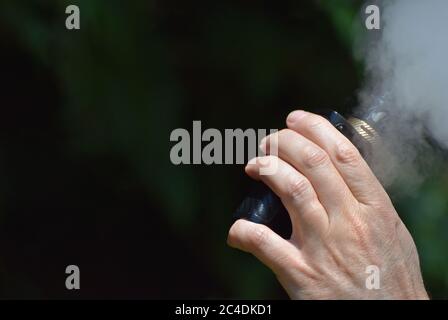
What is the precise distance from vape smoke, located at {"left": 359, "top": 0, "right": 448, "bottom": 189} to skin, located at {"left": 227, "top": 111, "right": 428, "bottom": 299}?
136mm

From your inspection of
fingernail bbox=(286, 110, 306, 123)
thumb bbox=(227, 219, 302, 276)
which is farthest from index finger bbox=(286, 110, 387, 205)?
thumb bbox=(227, 219, 302, 276)

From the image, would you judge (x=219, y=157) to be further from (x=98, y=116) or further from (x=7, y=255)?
(x=7, y=255)

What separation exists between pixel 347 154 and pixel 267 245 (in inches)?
6.3

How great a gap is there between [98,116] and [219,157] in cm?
27

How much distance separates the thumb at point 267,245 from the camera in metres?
1.18

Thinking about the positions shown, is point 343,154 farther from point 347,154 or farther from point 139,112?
point 139,112

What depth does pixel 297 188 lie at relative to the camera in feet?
3.88

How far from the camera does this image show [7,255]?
2.09 m

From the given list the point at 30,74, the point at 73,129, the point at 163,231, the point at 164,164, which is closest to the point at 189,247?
the point at 163,231

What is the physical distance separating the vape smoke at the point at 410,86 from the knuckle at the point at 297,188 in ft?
0.63

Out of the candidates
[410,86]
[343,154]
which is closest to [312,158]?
[343,154]

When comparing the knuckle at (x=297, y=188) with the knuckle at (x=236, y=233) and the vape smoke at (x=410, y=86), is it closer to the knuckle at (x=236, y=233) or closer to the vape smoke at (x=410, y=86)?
the knuckle at (x=236, y=233)

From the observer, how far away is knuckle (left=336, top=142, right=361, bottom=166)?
120 centimetres

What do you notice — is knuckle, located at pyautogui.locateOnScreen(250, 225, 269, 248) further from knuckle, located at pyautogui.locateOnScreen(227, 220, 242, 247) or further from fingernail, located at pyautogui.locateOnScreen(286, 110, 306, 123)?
fingernail, located at pyautogui.locateOnScreen(286, 110, 306, 123)
